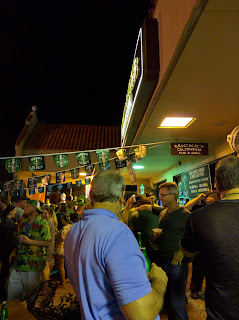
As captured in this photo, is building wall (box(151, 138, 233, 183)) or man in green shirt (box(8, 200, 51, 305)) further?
building wall (box(151, 138, 233, 183))

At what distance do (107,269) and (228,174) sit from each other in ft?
4.46

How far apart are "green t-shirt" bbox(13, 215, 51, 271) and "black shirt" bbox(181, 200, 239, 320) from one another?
11.4 ft

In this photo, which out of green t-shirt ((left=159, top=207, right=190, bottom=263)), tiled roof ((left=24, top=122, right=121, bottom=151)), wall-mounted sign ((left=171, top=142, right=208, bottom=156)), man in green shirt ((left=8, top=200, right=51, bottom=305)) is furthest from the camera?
tiled roof ((left=24, top=122, right=121, bottom=151))

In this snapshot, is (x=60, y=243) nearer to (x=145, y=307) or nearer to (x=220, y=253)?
(x=220, y=253)

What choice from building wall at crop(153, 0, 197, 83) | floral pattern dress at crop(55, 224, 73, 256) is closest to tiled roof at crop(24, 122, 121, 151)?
floral pattern dress at crop(55, 224, 73, 256)

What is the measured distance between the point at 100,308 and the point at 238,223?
1229mm

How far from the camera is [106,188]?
1759mm

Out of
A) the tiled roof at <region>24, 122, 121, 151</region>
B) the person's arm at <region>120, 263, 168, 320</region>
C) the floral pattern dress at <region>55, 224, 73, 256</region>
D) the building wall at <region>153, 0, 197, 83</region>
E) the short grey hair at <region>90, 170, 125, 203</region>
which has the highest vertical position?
the tiled roof at <region>24, 122, 121, 151</region>

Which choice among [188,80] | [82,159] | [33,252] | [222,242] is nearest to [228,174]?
[222,242]

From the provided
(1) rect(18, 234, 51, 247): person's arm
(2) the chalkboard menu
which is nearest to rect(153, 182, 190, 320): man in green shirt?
(1) rect(18, 234, 51, 247): person's arm

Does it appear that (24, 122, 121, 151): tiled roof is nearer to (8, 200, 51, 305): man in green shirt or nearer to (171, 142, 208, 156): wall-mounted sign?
(171, 142, 208, 156): wall-mounted sign

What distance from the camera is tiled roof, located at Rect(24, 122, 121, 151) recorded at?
16797mm

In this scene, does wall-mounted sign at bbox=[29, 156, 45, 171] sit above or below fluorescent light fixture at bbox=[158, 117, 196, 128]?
below

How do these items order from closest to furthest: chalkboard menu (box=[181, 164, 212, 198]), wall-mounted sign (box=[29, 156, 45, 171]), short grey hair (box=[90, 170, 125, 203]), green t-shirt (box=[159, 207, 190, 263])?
short grey hair (box=[90, 170, 125, 203]), green t-shirt (box=[159, 207, 190, 263]), chalkboard menu (box=[181, 164, 212, 198]), wall-mounted sign (box=[29, 156, 45, 171])
